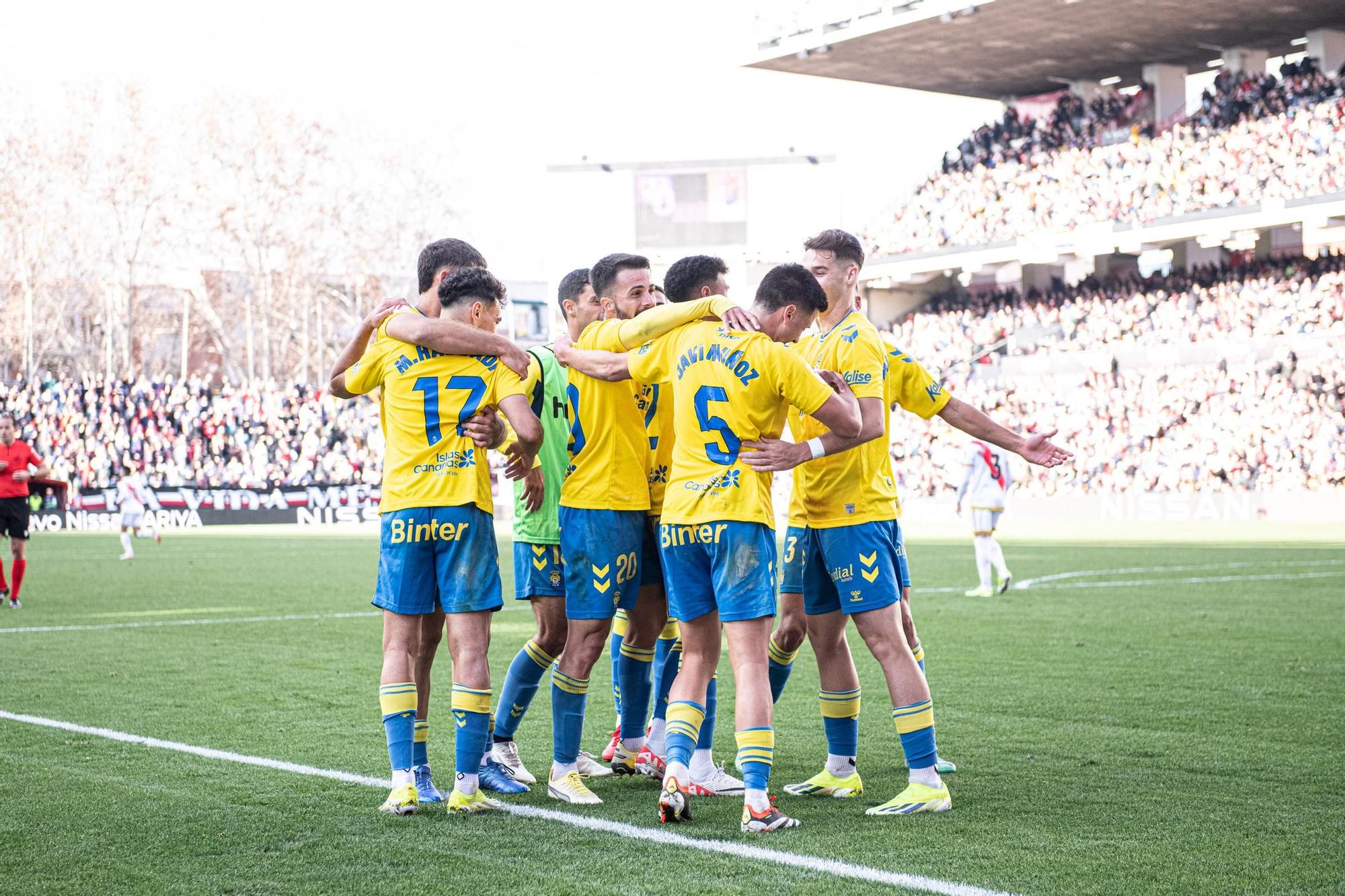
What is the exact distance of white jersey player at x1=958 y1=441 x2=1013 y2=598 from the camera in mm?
15875

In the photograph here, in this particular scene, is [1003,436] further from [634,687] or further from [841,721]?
[634,687]

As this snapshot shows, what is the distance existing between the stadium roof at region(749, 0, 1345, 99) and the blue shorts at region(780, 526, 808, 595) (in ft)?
124

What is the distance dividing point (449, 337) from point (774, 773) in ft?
8.16

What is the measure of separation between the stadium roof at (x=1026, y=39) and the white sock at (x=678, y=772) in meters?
38.9

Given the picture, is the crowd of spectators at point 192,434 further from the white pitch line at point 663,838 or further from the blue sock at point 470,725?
the blue sock at point 470,725

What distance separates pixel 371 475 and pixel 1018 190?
72.6ft

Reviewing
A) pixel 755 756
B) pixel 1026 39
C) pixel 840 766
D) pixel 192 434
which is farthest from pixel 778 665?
pixel 1026 39

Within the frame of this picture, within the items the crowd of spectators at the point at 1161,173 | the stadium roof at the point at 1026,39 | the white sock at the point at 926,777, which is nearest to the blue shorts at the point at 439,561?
the white sock at the point at 926,777

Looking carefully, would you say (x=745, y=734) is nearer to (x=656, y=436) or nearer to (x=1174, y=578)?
(x=656, y=436)

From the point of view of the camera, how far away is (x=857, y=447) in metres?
5.82

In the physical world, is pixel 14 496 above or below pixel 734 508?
below

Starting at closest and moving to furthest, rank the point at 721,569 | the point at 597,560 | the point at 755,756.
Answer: the point at 755,756
the point at 721,569
the point at 597,560

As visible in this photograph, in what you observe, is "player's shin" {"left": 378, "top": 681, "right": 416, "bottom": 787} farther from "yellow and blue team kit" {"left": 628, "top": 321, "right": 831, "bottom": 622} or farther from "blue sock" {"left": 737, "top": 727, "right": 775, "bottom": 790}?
"blue sock" {"left": 737, "top": 727, "right": 775, "bottom": 790}

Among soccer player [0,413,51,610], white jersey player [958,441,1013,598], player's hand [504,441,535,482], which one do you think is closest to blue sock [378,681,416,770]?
player's hand [504,441,535,482]
